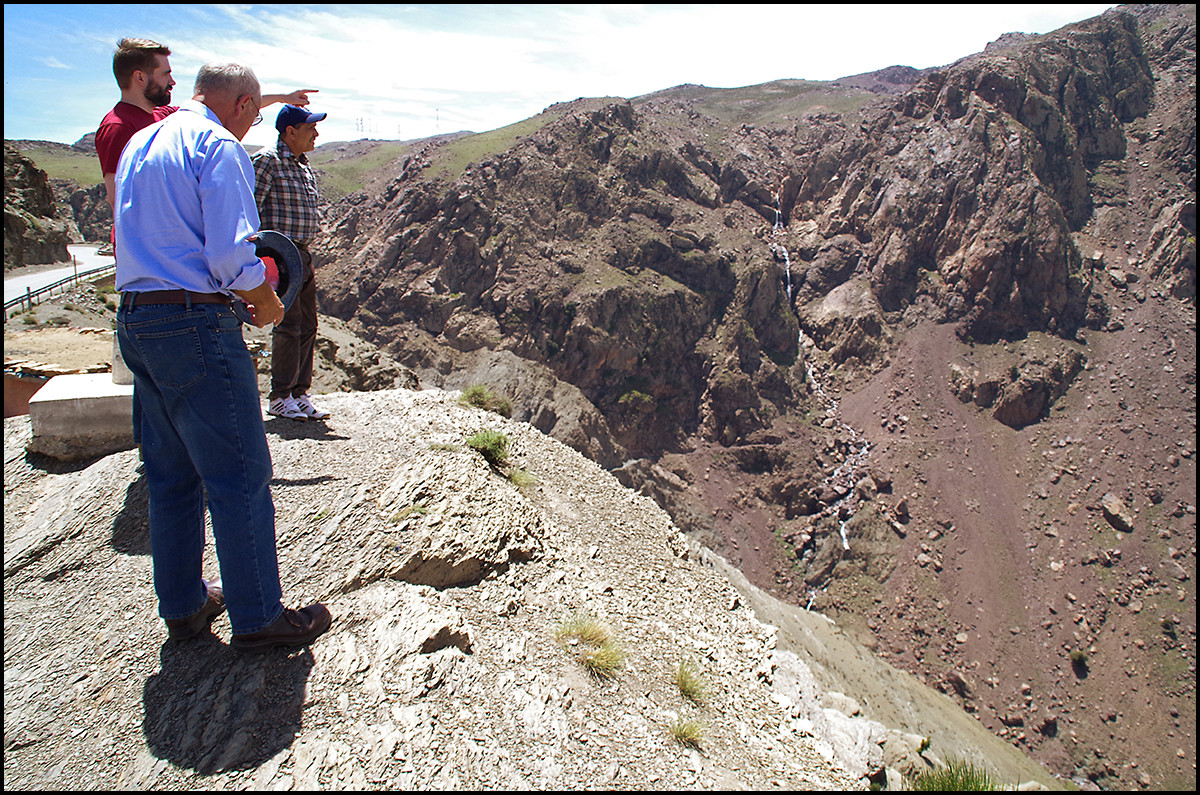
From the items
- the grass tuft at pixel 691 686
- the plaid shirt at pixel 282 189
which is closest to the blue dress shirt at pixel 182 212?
the plaid shirt at pixel 282 189

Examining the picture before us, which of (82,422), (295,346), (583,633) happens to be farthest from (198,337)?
(82,422)

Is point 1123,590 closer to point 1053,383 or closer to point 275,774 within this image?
point 1053,383

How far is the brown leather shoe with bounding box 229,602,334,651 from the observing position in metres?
3.24

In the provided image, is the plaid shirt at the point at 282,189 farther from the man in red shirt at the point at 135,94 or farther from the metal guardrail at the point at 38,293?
the metal guardrail at the point at 38,293

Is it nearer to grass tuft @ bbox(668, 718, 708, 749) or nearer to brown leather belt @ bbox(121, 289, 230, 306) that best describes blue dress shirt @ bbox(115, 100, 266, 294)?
brown leather belt @ bbox(121, 289, 230, 306)

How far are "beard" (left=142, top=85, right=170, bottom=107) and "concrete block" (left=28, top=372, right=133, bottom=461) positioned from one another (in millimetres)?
3101

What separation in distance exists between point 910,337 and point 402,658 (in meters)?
50.3

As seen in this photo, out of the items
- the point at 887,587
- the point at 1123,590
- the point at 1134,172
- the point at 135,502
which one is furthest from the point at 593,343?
the point at 1134,172

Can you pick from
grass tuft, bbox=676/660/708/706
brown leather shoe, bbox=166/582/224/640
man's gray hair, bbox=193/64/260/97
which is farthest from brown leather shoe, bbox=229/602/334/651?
man's gray hair, bbox=193/64/260/97

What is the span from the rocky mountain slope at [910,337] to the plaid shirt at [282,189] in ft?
102

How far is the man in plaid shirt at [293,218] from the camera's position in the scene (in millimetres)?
5617

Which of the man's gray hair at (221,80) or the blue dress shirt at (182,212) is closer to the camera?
the blue dress shirt at (182,212)

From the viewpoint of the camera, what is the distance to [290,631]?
10.9 feet

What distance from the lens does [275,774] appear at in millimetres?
2836
